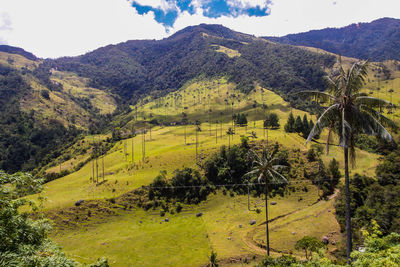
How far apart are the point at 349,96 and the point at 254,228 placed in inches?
2169

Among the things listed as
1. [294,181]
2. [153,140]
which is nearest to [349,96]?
[294,181]

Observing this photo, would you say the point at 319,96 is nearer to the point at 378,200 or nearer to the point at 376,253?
→ the point at 376,253

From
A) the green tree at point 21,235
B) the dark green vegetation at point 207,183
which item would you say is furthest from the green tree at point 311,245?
the green tree at point 21,235

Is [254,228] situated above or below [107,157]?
below

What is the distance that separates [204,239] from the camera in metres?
61.0

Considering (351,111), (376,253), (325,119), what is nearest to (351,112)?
(351,111)

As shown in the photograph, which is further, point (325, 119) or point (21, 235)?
point (325, 119)

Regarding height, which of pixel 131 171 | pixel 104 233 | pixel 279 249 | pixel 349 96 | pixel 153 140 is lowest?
pixel 104 233

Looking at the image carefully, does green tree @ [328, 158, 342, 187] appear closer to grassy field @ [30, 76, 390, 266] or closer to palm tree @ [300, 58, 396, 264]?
grassy field @ [30, 76, 390, 266]

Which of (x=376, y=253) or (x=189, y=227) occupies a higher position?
(x=376, y=253)

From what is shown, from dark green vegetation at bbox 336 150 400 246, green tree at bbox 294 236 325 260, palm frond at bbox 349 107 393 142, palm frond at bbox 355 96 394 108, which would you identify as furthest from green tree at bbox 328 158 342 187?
palm frond at bbox 349 107 393 142

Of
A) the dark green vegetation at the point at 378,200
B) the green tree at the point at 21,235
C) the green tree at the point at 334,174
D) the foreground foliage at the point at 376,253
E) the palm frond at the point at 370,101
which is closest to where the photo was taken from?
the green tree at the point at 21,235

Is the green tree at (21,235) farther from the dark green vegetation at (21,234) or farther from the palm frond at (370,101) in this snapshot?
the palm frond at (370,101)

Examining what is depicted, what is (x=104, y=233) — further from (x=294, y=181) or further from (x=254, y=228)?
(x=294, y=181)
